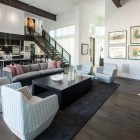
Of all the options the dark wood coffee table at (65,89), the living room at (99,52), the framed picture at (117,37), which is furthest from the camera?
the framed picture at (117,37)

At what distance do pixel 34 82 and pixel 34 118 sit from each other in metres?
2.13

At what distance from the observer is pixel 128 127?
2.60 metres

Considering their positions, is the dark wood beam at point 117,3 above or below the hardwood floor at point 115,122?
above

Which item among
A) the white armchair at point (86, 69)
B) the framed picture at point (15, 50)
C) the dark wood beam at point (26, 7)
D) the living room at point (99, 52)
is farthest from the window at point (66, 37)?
the white armchair at point (86, 69)

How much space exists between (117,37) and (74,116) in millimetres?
5593

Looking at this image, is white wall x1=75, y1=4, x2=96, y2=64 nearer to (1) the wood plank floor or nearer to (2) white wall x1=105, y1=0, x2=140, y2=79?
(2) white wall x1=105, y1=0, x2=140, y2=79

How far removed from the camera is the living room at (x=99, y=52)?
2498 millimetres

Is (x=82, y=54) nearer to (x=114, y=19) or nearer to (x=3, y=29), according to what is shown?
(x=114, y=19)

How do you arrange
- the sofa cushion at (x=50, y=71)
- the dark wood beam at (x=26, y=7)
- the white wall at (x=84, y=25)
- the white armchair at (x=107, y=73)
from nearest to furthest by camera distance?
the white armchair at (x=107, y=73), the sofa cushion at (x=50, y=71), the dark wood beam at (x=26, y=7), the white wall at (x=84, y=25)

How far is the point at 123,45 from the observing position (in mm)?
7012

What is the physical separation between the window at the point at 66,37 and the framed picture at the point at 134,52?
4456mm

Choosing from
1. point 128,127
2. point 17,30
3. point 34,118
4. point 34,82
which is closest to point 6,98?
point 34,118

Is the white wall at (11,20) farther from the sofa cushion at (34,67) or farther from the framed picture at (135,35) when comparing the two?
the framed picture at (135,35)

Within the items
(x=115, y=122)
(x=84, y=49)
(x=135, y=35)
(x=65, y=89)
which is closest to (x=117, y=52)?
(x=135, y=35)
